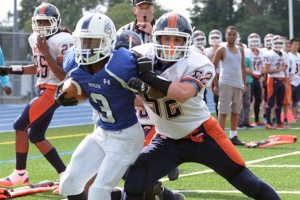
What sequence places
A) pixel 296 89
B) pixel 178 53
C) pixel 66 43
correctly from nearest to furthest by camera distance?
1. pixel 178 53
2. pixel 66 43
3. pixel 296 89

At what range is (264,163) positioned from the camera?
882 cm

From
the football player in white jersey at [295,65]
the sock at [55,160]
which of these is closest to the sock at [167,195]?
the sock at [55,160]

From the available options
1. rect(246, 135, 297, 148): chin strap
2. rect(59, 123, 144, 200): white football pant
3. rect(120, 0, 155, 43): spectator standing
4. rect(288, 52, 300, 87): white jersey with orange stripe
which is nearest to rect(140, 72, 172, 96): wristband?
rect(59, 123, 144, 200): white football pant

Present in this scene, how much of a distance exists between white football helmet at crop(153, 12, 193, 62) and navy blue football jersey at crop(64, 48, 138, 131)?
0.20 m

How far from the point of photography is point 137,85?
15.7 ft

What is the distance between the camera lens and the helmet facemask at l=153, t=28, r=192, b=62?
504 cm

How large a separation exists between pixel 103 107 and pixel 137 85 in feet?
1.65

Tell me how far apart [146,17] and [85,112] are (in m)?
12.2

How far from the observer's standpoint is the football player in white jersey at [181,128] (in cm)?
508

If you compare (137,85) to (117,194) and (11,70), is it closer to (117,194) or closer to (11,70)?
(117,194)

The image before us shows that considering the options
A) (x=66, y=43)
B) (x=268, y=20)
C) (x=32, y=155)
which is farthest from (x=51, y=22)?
(x=268, y=20)

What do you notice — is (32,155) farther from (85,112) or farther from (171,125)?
(85,112)

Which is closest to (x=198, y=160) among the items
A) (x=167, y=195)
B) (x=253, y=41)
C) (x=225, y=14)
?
(x=167, y=195)

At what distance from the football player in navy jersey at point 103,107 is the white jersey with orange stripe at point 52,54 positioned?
204 cm
